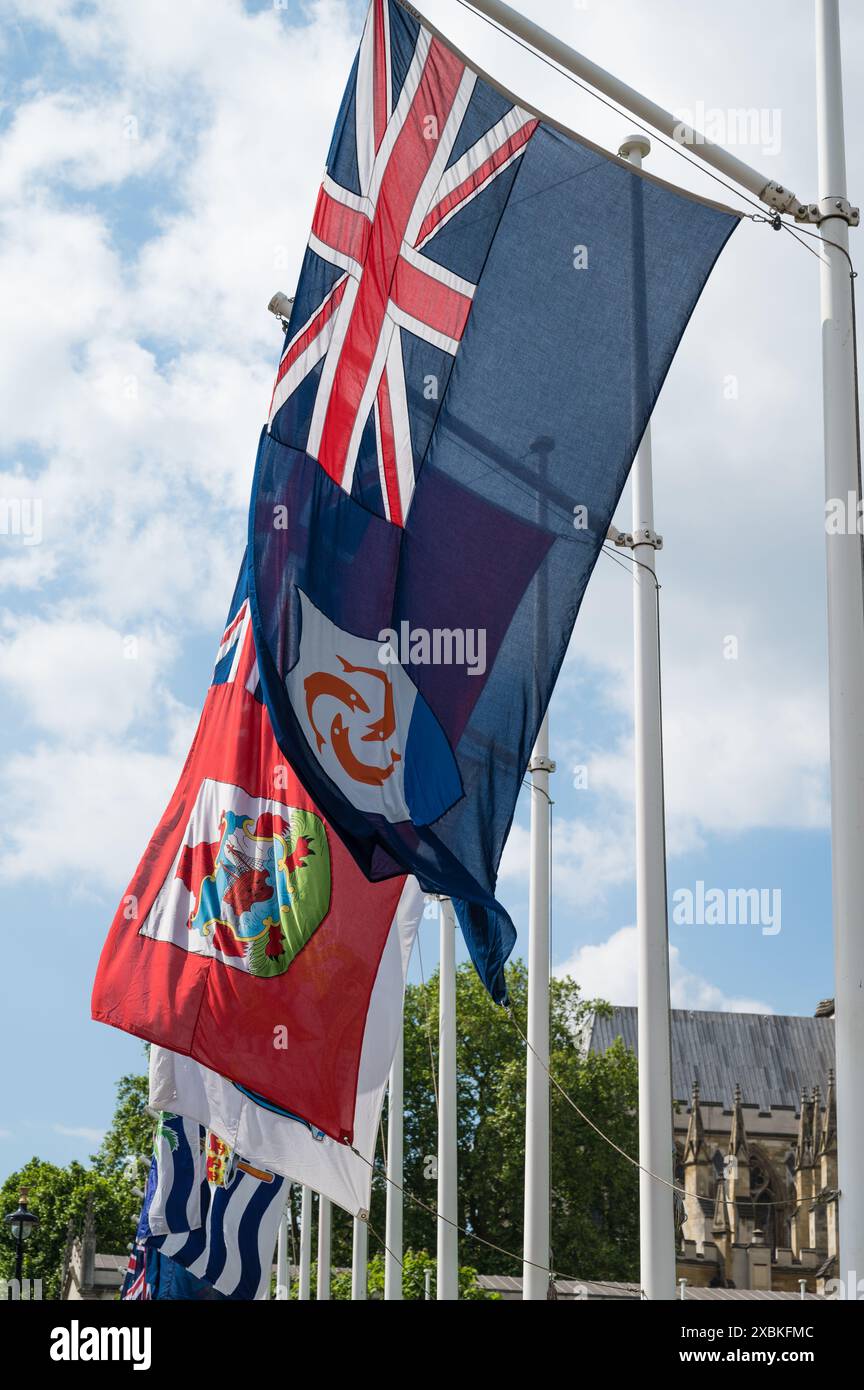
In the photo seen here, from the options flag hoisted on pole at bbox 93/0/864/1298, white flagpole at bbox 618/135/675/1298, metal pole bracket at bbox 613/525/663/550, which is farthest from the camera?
metal pole bracket at bbox 613/525/663/550

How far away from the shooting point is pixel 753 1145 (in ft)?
274

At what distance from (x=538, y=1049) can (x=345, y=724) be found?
31.2 feet

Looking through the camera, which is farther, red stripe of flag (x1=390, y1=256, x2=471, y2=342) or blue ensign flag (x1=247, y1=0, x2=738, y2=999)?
red stripe of flag (x1=390, y1=256, x2=471, y2=342)

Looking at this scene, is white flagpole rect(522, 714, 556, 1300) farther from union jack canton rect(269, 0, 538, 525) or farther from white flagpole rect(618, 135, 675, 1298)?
union jack canton rect(269, 0, 538, 525)

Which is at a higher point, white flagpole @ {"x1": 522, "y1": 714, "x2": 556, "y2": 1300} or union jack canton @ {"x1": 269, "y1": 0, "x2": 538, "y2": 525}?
union jack canton @ {"x1": 269, "y1": 0, "x2": 538, "y2": 525}

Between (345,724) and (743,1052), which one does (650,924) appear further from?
(743,1052)

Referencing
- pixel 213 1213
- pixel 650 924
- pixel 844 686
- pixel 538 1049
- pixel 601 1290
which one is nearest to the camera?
pixel 844 686

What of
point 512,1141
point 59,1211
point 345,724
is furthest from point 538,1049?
point 59,1211

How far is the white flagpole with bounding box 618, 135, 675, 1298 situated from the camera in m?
12.4

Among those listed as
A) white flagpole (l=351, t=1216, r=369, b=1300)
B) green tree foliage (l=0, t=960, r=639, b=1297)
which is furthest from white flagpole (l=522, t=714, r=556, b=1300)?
green tree foliage (l=0, t=960, r=639, b=1297)

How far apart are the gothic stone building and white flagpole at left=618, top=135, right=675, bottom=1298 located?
57.6m

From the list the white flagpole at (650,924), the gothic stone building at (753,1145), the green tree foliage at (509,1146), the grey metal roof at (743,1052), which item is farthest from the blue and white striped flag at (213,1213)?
the grey metal roof at (743,1052)
